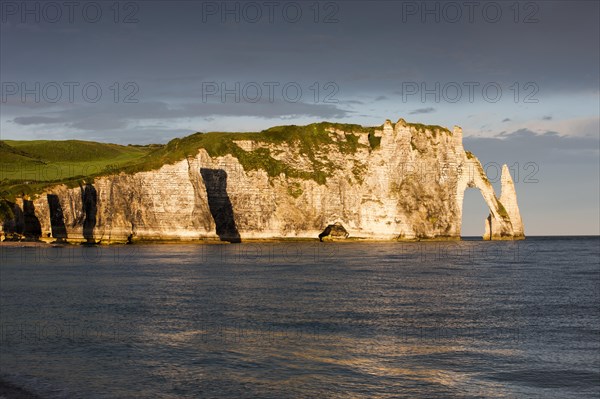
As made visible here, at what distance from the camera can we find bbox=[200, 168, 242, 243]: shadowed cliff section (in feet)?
424

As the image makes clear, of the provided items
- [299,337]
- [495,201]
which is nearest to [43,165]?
[495,201]

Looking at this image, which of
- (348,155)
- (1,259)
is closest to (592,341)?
(1,259)

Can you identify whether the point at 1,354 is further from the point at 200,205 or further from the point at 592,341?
the point at 200,205

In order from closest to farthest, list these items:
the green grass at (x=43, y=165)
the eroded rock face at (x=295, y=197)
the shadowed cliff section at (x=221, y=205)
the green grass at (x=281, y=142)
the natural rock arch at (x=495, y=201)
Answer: the green grass at (x=43, y=165)
the eroded rock face at (x=295, y=197)
the shadowed cliff section at (x=221, y=205)
the green grass at (x=281, y=142)
the natural rock arch at (x=495, y=201)

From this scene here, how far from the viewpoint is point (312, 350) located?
80.9ft

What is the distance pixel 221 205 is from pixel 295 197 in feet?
53.7

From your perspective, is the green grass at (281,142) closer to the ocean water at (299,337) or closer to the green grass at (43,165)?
the green grass at (43,165)

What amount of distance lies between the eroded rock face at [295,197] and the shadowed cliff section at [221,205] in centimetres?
21

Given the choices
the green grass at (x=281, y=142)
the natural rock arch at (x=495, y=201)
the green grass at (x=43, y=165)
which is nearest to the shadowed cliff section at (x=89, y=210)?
the green grass at (x=43, y=165)

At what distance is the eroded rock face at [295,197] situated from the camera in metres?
116

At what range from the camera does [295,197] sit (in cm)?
13375

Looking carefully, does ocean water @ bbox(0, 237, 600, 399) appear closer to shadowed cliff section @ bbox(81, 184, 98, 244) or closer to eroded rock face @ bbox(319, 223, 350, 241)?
shadowed cliff section @ bbox(81, 184, 98, 244)

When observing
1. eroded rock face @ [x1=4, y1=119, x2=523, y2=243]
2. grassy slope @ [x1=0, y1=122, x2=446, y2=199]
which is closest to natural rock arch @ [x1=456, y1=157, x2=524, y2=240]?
eroded rock face @ [x1=4, y1=119, x2=523, y2=243]

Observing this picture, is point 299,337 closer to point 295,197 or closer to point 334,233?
point 295,197
